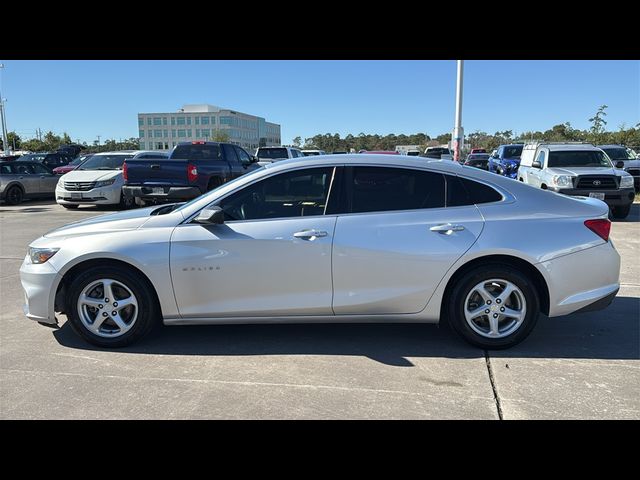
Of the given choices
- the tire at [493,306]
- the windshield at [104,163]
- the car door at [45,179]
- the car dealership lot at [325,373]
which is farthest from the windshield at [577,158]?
the car door at [45,179]

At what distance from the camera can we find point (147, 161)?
39.2ft

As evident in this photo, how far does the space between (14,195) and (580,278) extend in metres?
18.4

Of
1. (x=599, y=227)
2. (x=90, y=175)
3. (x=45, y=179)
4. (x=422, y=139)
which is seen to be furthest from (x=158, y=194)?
(x=422, y=139)

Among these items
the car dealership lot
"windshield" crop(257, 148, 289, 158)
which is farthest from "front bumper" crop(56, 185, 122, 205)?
the car dealership lot

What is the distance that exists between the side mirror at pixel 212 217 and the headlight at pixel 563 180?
34.9ft

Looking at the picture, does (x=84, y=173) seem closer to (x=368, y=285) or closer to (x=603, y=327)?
(x=368, y=285)

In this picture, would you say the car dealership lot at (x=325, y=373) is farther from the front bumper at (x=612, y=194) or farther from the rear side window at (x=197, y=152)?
the rear side window at (x=197, y=152)

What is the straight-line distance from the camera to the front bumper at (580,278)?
4.12 m

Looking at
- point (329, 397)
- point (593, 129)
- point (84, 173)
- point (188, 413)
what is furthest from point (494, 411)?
point (593, 129)

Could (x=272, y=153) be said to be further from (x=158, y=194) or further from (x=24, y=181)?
(x=158, y=194)

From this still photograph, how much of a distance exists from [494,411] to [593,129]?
3913cm

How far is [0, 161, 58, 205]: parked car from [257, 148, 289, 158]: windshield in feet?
27.2

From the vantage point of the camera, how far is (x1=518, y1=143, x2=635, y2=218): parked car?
12117mm
